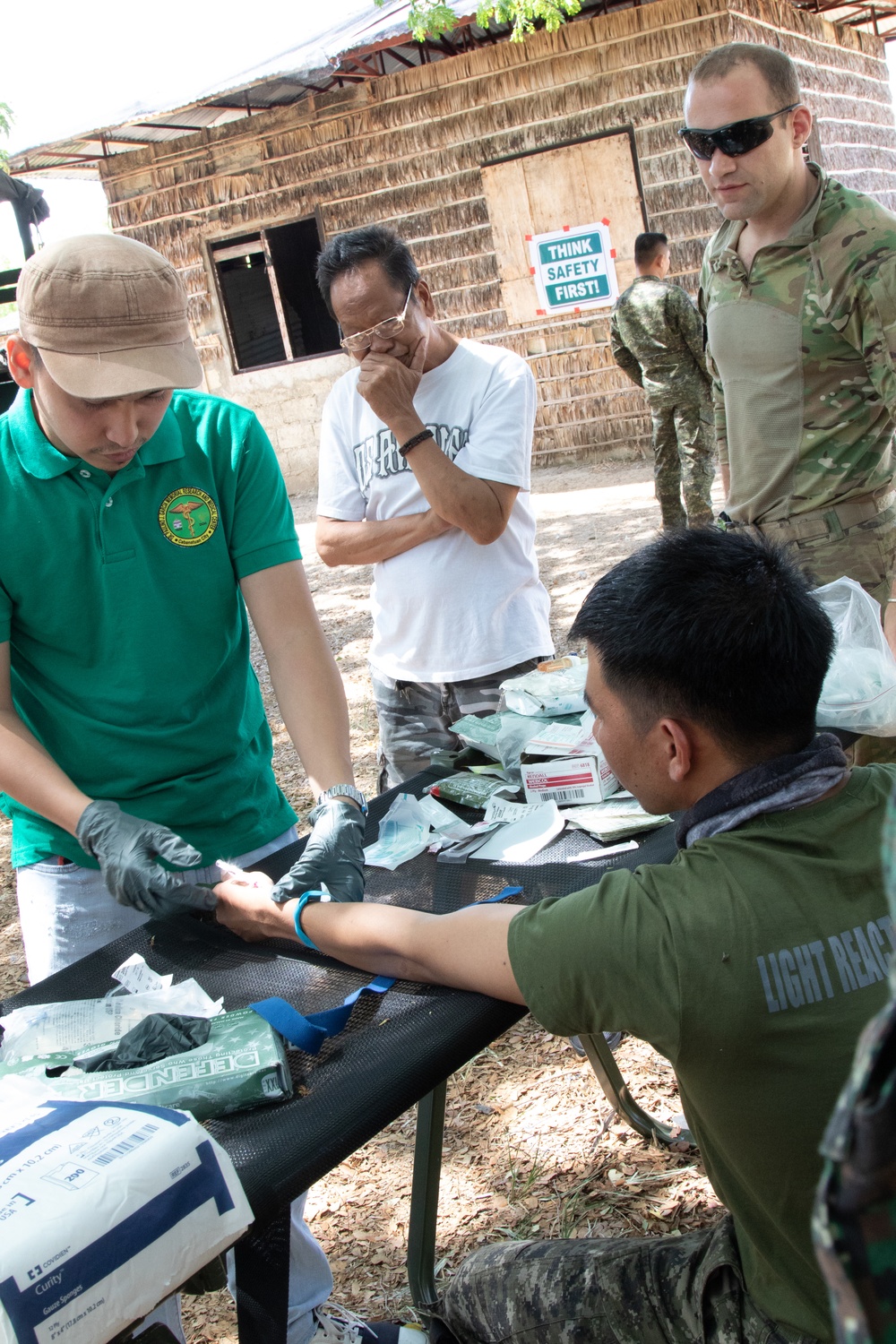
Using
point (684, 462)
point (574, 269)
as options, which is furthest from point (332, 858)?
point (574, 269)

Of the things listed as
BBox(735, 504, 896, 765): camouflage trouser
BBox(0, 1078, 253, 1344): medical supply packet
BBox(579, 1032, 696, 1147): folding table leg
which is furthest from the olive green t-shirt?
BBox(735, 504, 896, 765): camouflage trouser

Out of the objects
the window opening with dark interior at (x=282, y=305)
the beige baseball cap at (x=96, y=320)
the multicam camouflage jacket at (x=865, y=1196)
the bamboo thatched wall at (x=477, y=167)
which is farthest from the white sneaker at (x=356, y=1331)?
the window opening with dark interior at (x=282, y=305)

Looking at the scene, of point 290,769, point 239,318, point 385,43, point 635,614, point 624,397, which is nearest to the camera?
point 635,614

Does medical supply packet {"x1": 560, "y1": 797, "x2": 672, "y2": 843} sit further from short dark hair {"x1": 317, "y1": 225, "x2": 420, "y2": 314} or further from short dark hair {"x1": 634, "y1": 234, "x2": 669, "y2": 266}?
short dark hair {"x1": 634, "y1": 234, "x2": 669, "y2": 266}

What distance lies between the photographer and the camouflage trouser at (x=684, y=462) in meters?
6.20

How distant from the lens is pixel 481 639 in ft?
8.08

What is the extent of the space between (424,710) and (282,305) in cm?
944

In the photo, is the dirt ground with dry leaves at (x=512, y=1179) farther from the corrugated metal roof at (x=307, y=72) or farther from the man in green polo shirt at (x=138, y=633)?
the corrugated metal roof at (x=307, y=72)

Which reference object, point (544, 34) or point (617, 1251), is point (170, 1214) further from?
point (544, 34)

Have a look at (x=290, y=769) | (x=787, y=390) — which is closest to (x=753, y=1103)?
(x=787, y=390)

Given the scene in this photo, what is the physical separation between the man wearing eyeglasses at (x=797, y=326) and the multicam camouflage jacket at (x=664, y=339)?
358 cm

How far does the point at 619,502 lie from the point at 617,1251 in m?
7.02

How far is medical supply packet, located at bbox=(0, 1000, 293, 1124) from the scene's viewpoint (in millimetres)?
1185

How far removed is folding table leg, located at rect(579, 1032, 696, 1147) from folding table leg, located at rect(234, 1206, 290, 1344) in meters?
1.05
